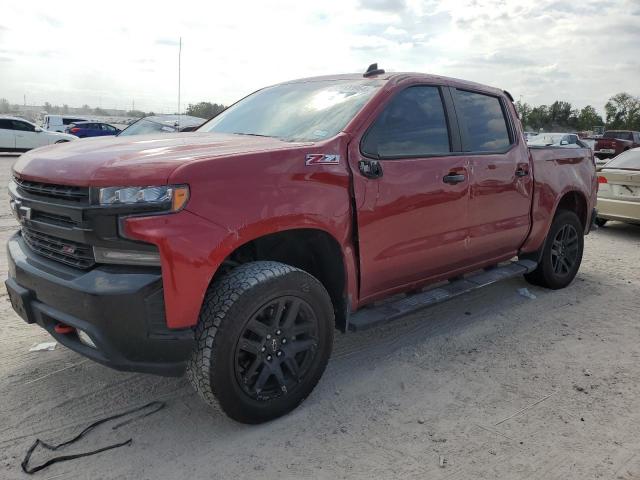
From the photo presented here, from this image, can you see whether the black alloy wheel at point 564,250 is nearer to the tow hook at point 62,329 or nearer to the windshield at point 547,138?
the tow hook at point 62,329

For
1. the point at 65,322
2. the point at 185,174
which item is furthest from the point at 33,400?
the point at 185,174

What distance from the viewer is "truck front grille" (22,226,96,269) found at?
272 centimetres

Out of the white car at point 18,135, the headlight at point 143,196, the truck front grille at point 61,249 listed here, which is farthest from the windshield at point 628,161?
the white car at point 18,135

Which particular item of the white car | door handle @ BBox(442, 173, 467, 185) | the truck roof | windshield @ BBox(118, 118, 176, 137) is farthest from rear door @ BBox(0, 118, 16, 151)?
door handle @ BBox(442, 173, 467, 185)

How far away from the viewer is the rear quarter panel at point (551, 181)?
5078 mm

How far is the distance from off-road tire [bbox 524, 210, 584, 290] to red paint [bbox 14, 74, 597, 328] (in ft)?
1.86

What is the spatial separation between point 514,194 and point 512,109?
2.95 ft

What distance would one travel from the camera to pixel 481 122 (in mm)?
4566

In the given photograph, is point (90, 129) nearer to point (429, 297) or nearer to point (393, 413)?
point (429, 297)

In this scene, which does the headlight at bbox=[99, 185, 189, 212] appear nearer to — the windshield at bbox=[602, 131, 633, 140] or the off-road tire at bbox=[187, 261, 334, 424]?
the off-road tire at bbox=[187, 261, 334, 424]

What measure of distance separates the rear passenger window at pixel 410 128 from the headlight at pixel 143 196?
1.31m

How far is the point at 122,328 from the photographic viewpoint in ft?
8.47

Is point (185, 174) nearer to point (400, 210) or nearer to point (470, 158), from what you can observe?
point (400, 210)

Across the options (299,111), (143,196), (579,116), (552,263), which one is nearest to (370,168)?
(299,111)
